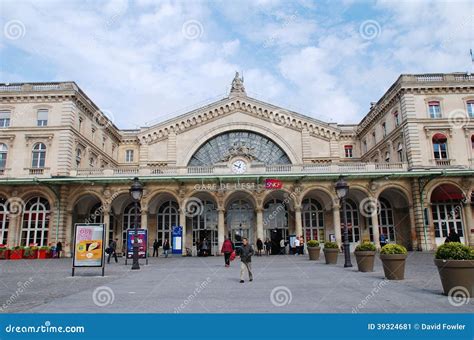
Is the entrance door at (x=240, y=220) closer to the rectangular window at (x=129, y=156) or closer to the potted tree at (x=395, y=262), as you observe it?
the rectangular window at (x=129, y=156)

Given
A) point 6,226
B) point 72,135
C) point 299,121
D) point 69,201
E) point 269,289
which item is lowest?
point 269,289

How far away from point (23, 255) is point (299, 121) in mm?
29367

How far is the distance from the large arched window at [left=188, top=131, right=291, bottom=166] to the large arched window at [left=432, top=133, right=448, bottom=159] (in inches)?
Result: 563

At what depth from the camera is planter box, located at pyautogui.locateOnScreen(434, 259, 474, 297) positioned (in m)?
8.84

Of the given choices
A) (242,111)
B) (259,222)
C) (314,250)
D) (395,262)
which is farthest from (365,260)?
(242,111)

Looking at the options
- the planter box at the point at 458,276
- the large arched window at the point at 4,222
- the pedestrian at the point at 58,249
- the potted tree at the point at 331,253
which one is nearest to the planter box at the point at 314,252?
the potted tree at the point at 331,253

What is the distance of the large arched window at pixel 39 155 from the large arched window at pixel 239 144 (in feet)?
46.9

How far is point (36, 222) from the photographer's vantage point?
31656 millimetres

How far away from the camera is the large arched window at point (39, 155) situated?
32.4m

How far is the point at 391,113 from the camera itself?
3488 centimetres

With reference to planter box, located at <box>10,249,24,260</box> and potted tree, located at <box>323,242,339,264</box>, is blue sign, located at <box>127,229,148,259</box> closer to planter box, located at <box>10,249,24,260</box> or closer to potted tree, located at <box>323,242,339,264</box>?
planter box, located at <box>10,249,24,260</box>

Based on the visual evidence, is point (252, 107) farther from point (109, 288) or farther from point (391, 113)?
point (109, 288)

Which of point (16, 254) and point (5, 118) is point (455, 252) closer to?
point (16, 254)
